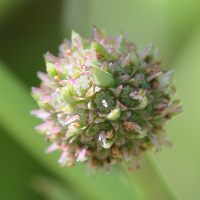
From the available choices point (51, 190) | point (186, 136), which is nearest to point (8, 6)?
point (51, 190)

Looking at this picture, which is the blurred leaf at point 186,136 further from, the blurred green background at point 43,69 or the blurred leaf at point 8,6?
the blurred leaf at point 8,6

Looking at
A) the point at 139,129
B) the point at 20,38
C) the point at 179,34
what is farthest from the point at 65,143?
the point at 20,38

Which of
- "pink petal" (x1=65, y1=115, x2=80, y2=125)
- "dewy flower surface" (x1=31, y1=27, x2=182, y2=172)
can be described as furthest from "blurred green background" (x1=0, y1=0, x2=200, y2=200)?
"pink petal" (x1=65, y1=115, x2=80, y2=125)

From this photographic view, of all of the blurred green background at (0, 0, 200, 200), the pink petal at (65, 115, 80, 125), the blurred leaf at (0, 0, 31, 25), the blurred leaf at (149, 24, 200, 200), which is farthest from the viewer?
the blurred leaf at (0, 0, 31, 25)

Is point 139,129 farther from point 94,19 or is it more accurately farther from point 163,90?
point 94,19

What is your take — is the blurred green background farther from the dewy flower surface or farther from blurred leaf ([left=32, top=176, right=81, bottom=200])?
the dewy flower surface

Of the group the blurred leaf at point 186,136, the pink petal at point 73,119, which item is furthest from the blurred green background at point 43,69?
the pink petal at point 73,119

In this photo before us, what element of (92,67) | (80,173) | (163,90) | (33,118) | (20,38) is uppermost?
(20,38)
